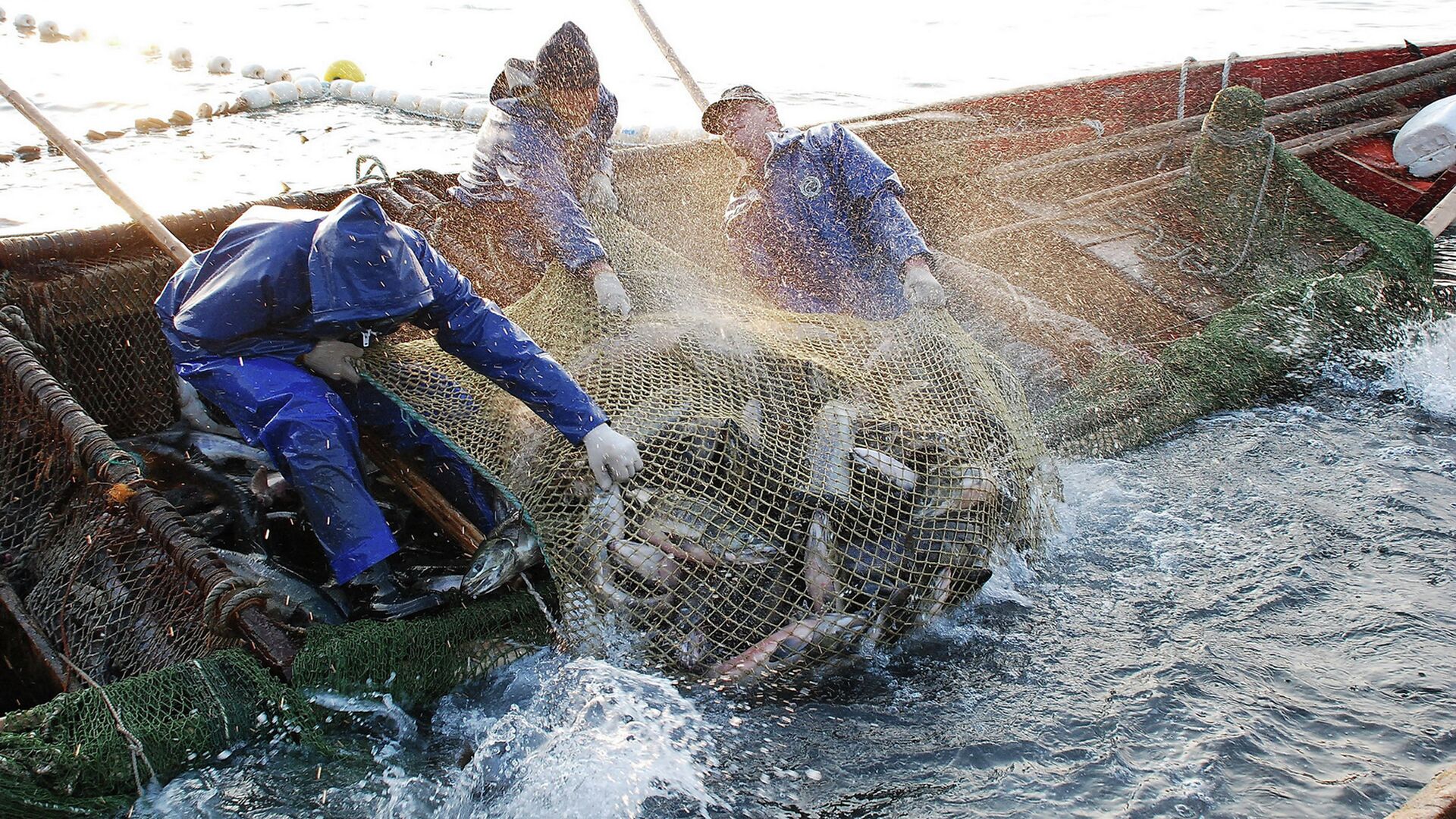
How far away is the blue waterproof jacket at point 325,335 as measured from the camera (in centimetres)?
307

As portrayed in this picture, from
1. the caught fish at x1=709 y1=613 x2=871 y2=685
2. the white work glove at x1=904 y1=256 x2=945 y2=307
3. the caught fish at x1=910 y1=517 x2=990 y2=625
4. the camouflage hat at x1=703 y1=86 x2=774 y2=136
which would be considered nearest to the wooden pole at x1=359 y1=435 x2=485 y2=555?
the caught fish at x1=709 y1=613 x2=871 y2=685

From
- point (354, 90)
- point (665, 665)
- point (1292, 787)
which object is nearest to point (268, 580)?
point (665, 665)

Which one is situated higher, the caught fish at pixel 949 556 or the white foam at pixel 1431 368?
the white foam at pixel 1431 368

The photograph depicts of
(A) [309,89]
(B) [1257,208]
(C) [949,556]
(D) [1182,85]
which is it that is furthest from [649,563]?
(A) [309,89]

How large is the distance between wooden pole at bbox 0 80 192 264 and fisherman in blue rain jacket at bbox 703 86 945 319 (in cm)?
264

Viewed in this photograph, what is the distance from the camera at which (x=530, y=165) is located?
456cm

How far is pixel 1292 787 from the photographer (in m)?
2.97

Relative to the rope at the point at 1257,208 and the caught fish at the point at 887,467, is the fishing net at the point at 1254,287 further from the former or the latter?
the caught fish at the point at 887,467

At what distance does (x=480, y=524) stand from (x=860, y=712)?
1.55 metres

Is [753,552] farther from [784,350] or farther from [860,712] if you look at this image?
[784,350]

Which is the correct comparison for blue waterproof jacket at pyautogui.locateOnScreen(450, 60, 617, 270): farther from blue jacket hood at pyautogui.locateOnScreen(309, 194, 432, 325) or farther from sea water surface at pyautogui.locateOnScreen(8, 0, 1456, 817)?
sea water surface at pyautogui.locateOnScreen(8, 0, 1456, 817)

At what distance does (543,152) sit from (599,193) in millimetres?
350

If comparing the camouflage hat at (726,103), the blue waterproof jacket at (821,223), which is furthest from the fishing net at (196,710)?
the camouflage hat at (726,103)

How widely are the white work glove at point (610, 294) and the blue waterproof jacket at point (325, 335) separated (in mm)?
730
